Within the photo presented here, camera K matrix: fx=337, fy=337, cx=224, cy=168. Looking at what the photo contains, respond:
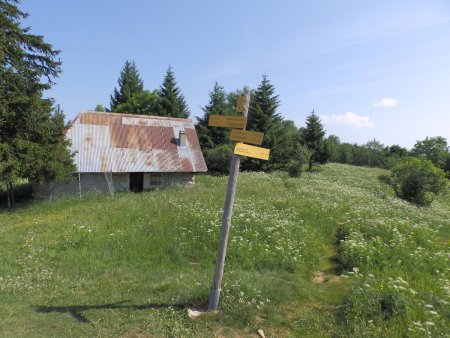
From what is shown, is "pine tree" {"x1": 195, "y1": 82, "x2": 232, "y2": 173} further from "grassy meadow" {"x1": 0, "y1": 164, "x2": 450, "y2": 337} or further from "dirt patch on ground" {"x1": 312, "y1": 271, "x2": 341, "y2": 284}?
"dirt patch on ground" {"x1": 312, "y1": 271, "x2": 341, "y2": 284}

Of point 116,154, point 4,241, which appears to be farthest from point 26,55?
point 4,241

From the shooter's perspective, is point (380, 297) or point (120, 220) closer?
point (380, 297)

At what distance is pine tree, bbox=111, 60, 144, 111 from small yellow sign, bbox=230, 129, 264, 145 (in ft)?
163

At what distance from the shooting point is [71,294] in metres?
7.09

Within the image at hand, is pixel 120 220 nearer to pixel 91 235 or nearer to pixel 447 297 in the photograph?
pixel 91 235

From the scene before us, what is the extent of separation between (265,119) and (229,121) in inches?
1265

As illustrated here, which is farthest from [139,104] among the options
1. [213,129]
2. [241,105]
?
[241,105]

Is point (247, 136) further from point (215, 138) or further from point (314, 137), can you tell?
point (314, 137)

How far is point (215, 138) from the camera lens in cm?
3912

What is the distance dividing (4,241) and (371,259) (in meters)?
11.2

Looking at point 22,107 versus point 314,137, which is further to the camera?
point 314,137

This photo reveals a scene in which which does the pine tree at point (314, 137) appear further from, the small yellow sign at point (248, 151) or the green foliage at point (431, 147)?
the small yellow sign at point (248, 151)

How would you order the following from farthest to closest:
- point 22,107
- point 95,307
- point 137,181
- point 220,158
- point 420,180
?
point 220,158
point 137,181
point 420,180
point 22,107
point 95,307

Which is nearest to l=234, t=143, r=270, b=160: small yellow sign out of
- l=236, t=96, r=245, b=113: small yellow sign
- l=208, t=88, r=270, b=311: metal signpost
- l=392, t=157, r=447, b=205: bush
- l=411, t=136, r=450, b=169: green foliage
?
l=208, t=88, r=270, b=311: metal signpost
